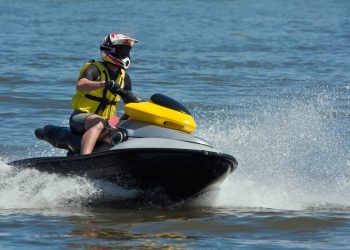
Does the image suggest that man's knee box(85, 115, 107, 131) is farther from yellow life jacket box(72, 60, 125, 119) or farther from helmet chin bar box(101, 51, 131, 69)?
helmet chin bar box(101, 51, 131, 69)

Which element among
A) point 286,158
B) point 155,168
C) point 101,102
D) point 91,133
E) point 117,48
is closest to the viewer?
point 155,168

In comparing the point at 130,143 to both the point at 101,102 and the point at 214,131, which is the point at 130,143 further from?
the point at 214,131

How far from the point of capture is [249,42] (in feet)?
87.8

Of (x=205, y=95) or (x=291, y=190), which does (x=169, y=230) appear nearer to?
(x=291, y=190)

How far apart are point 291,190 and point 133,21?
2561 cm

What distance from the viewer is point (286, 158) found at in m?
10.7

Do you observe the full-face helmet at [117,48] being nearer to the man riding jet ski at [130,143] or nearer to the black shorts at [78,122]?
the man riding jet ski at [130,143]

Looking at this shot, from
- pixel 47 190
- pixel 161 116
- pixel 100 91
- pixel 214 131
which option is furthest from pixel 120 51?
pixel 214 131

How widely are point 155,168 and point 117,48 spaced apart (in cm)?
115

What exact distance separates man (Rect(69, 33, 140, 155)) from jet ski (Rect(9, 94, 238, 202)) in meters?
0.15

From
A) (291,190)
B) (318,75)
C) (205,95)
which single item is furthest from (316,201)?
(318,75)

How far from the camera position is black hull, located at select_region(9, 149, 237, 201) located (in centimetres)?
769

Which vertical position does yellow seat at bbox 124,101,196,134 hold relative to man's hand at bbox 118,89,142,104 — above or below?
below

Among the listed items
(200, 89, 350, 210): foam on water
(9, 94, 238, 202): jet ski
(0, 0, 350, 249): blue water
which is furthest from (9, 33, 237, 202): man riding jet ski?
(200, 89, 350, 210): foam on water
